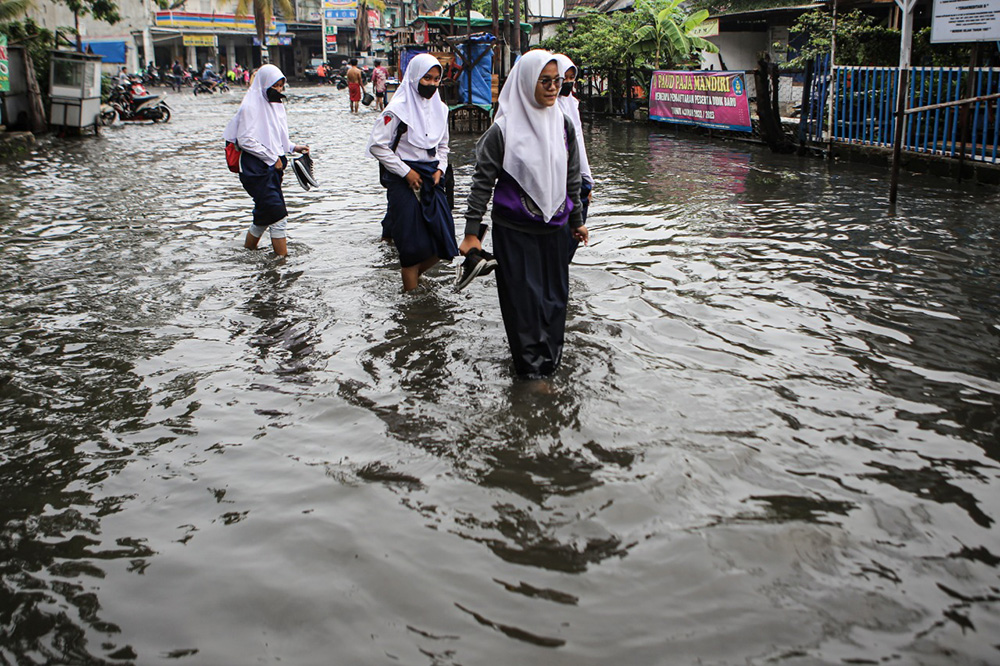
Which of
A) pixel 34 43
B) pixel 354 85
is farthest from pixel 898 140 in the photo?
pixel 354 85

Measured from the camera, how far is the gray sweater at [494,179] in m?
4.22

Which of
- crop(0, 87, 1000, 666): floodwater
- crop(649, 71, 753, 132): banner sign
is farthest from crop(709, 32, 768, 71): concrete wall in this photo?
crop(0, 87, 1000, 666): floodwater

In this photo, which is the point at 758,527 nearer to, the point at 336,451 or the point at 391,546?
the point at 391,546

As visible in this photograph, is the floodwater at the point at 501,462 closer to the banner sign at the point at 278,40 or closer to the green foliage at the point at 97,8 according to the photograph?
the green foliage at the point at 97,8

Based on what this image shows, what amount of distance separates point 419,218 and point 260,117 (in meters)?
2.01

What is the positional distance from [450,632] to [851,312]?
13.5ft

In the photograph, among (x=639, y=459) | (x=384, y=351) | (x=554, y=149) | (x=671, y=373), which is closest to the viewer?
(x=639, y=459)

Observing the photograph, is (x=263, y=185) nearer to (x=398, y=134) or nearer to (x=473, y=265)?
(x=398, y=134)

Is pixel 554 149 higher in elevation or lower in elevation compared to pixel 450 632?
higher

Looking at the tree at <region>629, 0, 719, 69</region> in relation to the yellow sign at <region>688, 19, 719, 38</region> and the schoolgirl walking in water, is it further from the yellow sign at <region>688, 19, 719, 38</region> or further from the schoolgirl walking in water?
the schoolgirl walking in water

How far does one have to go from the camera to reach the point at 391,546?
3195 millimetres

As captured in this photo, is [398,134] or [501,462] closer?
[501,462]

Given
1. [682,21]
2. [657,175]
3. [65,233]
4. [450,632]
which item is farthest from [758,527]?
[682,21]

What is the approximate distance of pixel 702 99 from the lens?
17.5m
